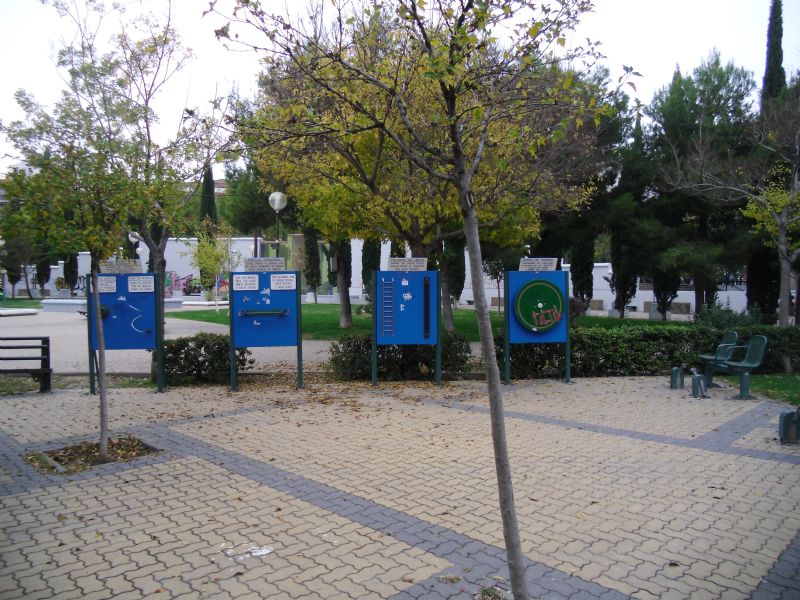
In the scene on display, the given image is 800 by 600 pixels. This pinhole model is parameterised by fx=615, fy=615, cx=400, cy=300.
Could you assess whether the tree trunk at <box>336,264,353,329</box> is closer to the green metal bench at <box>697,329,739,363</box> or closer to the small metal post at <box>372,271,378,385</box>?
the small metal post at <box>372,271,378,385</box>

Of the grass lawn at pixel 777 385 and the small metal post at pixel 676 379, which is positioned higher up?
the small metal post at pixel 676 379

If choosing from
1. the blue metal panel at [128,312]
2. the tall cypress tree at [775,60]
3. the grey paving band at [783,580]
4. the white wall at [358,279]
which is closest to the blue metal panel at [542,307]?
the blue metal panel at [128,312]

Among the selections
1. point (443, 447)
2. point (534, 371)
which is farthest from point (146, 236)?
point (534, 371)

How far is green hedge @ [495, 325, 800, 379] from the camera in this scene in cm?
1081

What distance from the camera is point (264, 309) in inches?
378

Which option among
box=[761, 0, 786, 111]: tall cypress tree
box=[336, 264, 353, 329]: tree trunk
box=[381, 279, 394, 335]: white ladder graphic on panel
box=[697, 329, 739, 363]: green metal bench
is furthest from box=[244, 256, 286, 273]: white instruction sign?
box=[761, 0, 786, 111]: tall cypress tree

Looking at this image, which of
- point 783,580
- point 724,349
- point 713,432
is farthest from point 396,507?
point 724,349

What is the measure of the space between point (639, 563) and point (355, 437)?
357cm

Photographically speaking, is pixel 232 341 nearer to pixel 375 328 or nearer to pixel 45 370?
pixel 375 328

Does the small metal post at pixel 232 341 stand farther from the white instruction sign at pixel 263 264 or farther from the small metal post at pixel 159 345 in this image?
the small metal post at pixel 159 345

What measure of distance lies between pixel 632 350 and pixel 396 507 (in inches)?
308

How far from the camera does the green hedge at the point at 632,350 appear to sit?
1081 cm

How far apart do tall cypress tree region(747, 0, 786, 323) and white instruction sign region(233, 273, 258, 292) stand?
15.1 metres

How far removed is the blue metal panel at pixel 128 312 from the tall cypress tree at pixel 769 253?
54.5 ft
